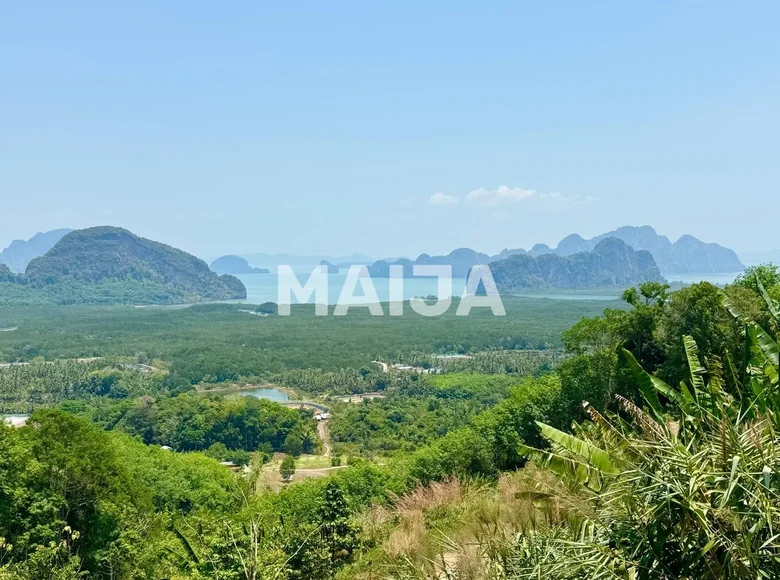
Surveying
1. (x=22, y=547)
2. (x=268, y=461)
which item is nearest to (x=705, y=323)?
(x=22, y=547)

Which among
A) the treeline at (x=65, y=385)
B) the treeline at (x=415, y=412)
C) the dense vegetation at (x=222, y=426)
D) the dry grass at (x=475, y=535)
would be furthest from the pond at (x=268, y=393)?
the dry grass at (x=475, y=535)

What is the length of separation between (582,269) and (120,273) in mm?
123688

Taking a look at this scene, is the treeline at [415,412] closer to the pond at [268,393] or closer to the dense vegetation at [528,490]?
the dense vegetation at [528,490]

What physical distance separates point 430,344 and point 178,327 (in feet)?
115

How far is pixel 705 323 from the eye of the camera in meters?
9.92

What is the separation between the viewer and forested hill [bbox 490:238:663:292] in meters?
163

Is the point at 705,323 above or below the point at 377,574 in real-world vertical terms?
above

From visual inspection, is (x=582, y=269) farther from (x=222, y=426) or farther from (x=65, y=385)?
(x=222, y=426)

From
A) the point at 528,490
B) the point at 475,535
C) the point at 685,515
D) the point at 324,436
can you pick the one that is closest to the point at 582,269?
the point at 324,436

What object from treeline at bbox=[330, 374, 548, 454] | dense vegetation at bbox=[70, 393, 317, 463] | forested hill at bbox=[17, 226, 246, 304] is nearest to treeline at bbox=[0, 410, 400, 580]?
treeline at bbox=[330, 374, 548, 454]

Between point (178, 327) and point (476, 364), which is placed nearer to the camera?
point (476, 364)

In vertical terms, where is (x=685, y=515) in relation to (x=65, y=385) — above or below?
above

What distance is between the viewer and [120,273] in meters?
137

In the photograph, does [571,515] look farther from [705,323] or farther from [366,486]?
[366,486]
